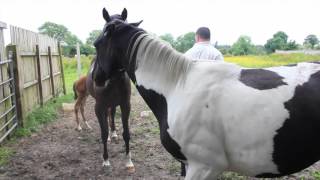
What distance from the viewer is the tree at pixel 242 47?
36.1 m

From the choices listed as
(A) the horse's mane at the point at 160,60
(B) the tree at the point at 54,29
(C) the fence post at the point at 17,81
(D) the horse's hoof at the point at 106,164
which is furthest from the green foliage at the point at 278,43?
(A) the horse's mane at the point at 160,60

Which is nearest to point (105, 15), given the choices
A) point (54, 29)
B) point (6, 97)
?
point (6, 97)

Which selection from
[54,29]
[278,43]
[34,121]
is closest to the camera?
[34,121]

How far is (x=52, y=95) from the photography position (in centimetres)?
1003

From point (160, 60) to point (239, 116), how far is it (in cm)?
78

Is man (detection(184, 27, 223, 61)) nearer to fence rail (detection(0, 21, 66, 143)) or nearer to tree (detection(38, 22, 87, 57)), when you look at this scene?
fence rail (detection(0, 21, 66, 143))

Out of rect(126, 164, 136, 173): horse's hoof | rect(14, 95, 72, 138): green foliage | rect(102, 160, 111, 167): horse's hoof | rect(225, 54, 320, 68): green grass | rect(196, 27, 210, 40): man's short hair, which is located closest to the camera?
rect(196, 27, 210, 40): man's short hair

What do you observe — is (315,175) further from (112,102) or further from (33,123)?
(33,123)

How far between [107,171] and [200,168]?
245 cm

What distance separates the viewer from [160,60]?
2.61 meters

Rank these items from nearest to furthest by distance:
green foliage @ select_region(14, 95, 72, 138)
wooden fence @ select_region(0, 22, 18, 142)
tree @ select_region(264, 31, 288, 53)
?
wooden fence @ select_region(0, 22, 18, 142)
green foliage @ select_region(14, 95, 72, 138)
tree @ select_region(264, 31, 288, 53)

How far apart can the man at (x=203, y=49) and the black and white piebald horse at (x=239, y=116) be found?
153 centimetres

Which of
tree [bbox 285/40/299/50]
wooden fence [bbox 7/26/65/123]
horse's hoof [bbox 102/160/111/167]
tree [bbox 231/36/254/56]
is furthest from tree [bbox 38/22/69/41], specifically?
horse's hoof [bbox 102/160/111/167]

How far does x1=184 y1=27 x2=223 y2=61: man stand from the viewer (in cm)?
405
